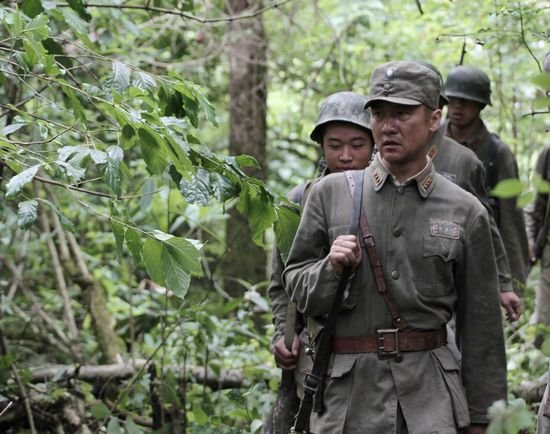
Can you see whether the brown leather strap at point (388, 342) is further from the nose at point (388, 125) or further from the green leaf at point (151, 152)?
the green leaf at point (151, 152)

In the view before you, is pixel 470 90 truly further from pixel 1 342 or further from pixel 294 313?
pixel 1 342

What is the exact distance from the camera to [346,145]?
4.83 meters

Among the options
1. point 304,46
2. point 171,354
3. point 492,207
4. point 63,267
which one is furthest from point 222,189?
point 304,46

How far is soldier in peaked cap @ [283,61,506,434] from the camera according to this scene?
141 inches

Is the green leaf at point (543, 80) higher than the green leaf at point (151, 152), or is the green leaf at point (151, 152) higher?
the green leaf at point (543, 80)

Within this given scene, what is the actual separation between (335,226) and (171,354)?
3.83 metres

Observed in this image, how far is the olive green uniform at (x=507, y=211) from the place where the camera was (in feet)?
21.2

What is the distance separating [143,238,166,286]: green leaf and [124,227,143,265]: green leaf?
6cm

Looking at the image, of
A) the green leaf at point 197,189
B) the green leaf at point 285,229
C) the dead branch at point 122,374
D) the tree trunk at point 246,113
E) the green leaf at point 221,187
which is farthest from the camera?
the tree trunk at point 246,113

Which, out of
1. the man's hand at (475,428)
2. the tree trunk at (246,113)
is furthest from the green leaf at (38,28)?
the tree trunk at (246,113)

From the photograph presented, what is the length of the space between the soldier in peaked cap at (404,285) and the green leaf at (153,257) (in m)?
0.56

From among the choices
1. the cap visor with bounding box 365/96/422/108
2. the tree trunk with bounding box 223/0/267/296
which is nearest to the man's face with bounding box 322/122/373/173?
the cap visor with bounding box 365/96/422/108

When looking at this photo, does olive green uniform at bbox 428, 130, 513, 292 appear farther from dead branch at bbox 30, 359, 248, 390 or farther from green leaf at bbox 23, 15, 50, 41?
green leaf at bbox 23, 15, 50, 41

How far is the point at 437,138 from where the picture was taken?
5758 millimetres
